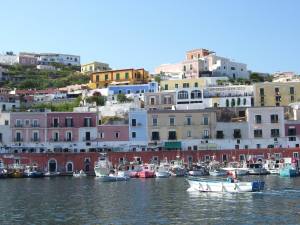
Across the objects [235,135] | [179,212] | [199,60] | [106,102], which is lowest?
[179,212]

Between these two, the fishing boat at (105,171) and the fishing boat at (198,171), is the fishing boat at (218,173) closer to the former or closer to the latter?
the fishing boat at (198,171)

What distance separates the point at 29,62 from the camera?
541 feet

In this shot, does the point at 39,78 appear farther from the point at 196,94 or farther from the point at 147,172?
the point at 147,172

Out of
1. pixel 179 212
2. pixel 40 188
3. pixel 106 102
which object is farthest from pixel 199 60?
pixel 179 212

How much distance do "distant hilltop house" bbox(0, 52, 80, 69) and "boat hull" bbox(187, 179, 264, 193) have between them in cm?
12420

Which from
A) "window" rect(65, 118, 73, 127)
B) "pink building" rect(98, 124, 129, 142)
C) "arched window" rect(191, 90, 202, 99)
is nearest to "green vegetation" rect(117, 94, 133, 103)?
"arched window" rect(191, 90, 202, 99)

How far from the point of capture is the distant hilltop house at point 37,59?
16538 cm

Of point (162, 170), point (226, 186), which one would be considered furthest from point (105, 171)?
point (226, 186)

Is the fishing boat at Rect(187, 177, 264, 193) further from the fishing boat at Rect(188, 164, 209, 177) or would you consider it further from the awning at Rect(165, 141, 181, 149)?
the awning at Rect(165, 141, 181, 149)

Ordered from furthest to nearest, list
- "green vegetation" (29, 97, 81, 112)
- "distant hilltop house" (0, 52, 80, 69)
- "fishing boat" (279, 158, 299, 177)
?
"distant hilltop house" (0, 52, 80, 69)
"green vegetation" (29, 97, 81, 112)
"fishing boat" (279, 158, 299, 177)

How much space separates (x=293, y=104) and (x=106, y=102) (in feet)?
96.6

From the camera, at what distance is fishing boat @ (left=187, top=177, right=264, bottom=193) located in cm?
4494

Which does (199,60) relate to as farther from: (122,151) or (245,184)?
(245,184)

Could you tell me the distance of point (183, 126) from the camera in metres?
76.8
